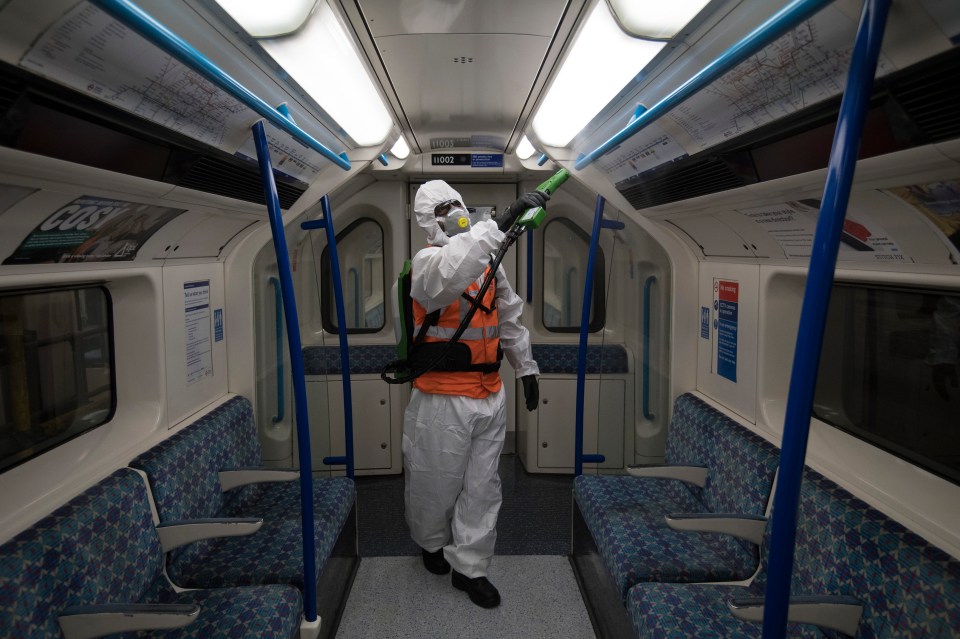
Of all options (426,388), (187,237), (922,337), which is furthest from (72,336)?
(922,337)

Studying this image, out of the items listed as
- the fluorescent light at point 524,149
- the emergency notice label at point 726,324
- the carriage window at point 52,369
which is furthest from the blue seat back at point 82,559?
the fluorescent light at point 524,149

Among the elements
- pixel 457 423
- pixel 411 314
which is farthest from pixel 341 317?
pixel 457 423

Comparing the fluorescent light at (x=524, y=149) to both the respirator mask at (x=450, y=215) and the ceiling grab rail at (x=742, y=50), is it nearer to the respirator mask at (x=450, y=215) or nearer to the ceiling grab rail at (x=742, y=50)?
the respirator mask at (x=450, y=215)

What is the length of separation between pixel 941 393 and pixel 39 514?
3.16m

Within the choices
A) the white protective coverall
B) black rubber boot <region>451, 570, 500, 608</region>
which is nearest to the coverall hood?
the white protective coverall

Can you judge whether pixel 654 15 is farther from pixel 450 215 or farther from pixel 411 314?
pixel 411 314

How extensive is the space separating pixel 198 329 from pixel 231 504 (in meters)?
0.97

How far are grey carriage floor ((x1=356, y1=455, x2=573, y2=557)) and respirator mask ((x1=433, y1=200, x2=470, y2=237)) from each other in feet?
6.57

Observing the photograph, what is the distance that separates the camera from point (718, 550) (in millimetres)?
2373

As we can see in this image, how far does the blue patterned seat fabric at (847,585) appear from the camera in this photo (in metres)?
1.42

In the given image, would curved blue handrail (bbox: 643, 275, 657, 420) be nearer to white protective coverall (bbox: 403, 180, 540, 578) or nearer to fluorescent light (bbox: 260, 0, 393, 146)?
white protective coverall (bbox: 403, 180, 540, 578)

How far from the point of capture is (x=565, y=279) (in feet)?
15.3

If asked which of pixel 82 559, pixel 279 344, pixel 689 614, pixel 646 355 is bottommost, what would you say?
pixel 689 614

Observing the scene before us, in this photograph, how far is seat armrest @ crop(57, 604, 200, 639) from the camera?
1.56 meters
